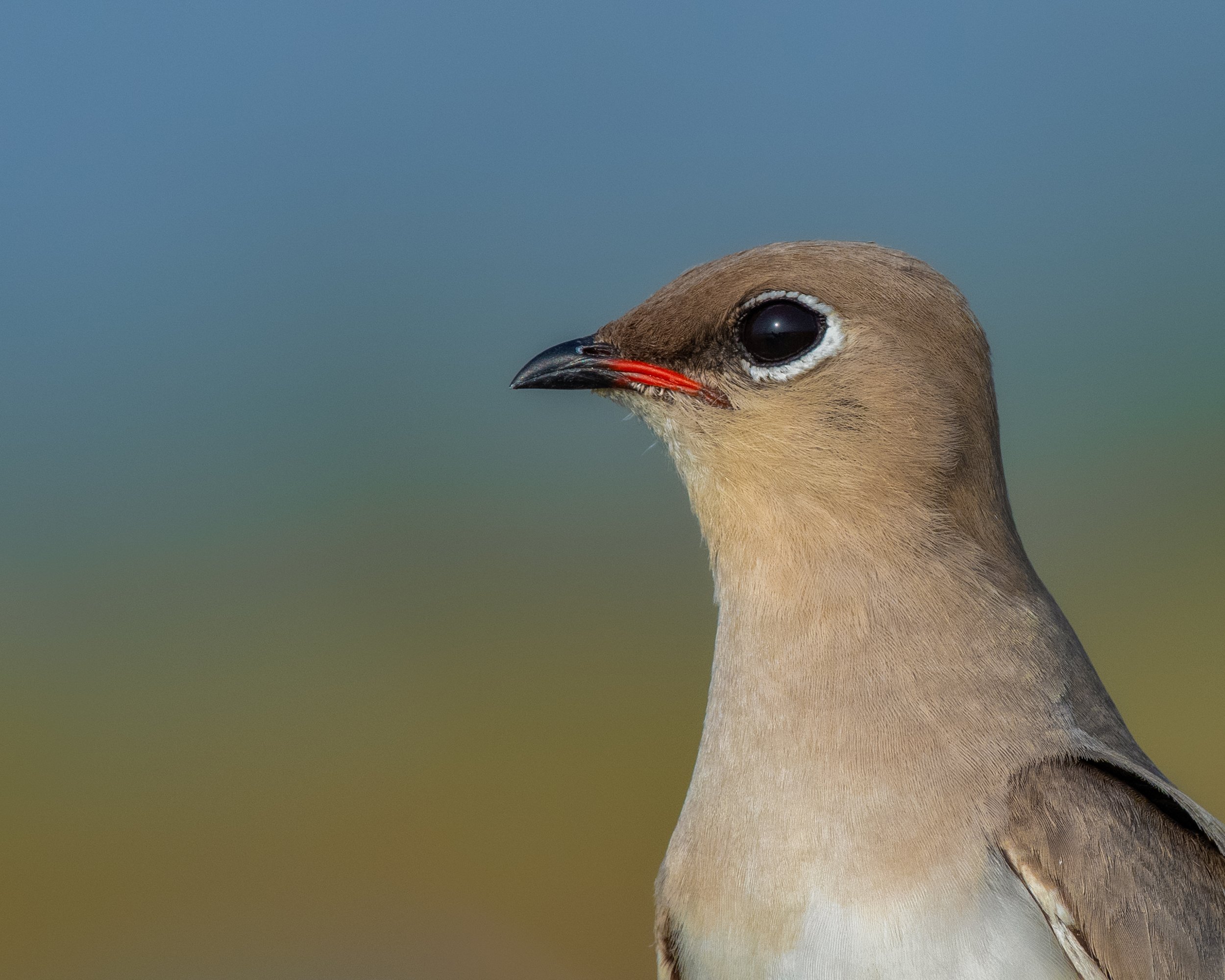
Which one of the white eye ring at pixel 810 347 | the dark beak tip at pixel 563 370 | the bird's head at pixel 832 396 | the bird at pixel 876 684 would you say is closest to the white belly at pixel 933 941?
the bird at pixel 876 684

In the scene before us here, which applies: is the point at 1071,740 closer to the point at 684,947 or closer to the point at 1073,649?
the point at 1073,649

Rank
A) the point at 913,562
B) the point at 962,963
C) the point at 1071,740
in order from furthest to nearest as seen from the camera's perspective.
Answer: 1. the point at 913,562
2. the point at 1071,740
3. the point at 962,963

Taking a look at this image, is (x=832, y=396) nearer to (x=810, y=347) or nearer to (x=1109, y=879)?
(x=810, y=347)

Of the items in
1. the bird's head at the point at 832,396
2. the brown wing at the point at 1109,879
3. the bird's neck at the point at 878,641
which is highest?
the bird's head at the point at 832,396

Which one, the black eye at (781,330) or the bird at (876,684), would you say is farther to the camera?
the black eye at (781,330)

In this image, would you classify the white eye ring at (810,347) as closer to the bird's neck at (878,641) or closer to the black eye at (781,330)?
the black eye at (781,330)

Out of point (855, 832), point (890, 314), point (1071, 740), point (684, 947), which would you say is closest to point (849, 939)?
point (855, 832)

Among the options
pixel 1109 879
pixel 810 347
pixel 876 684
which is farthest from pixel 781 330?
pixel 1109 879

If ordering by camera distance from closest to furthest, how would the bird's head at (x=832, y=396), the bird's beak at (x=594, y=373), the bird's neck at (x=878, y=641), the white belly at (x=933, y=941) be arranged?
1. the white belly at (x=933, y=941)
2. the bird's neck at (x=878, y=641)
3. the bird's head at (x=832, y=396)
4. the bird's beak at (x=594, y=373)
